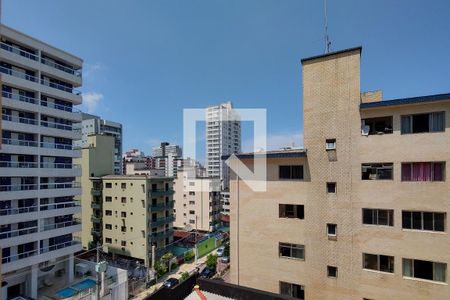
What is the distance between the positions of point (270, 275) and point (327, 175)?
21.3 feet

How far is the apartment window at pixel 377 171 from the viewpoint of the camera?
42.4 feet

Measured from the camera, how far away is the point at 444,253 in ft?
39.0

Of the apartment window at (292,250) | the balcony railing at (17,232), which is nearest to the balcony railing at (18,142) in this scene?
the balcony railing at (17,232)

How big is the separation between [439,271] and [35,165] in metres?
31.0

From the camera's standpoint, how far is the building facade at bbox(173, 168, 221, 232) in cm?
5941

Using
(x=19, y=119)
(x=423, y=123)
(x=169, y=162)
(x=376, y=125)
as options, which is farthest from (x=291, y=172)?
(x=169, y=162)

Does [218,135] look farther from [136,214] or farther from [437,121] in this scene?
[437,121]

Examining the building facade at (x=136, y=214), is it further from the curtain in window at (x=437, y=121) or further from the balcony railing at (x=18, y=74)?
the curtain in window at (x=437, y=121)

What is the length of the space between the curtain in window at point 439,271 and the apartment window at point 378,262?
5.52ft

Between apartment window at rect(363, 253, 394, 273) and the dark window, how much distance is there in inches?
240

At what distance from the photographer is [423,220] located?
1236cm

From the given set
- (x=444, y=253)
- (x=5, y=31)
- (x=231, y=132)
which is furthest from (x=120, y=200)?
(x=231, y=132)

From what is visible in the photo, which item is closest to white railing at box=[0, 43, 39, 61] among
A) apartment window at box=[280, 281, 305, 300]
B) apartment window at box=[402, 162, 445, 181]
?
apartment window at box=[280, 281, 305, 300]

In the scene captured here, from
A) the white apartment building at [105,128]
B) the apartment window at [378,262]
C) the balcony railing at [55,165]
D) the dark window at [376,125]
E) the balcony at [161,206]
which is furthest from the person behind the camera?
the white apartment building at [105,128]
